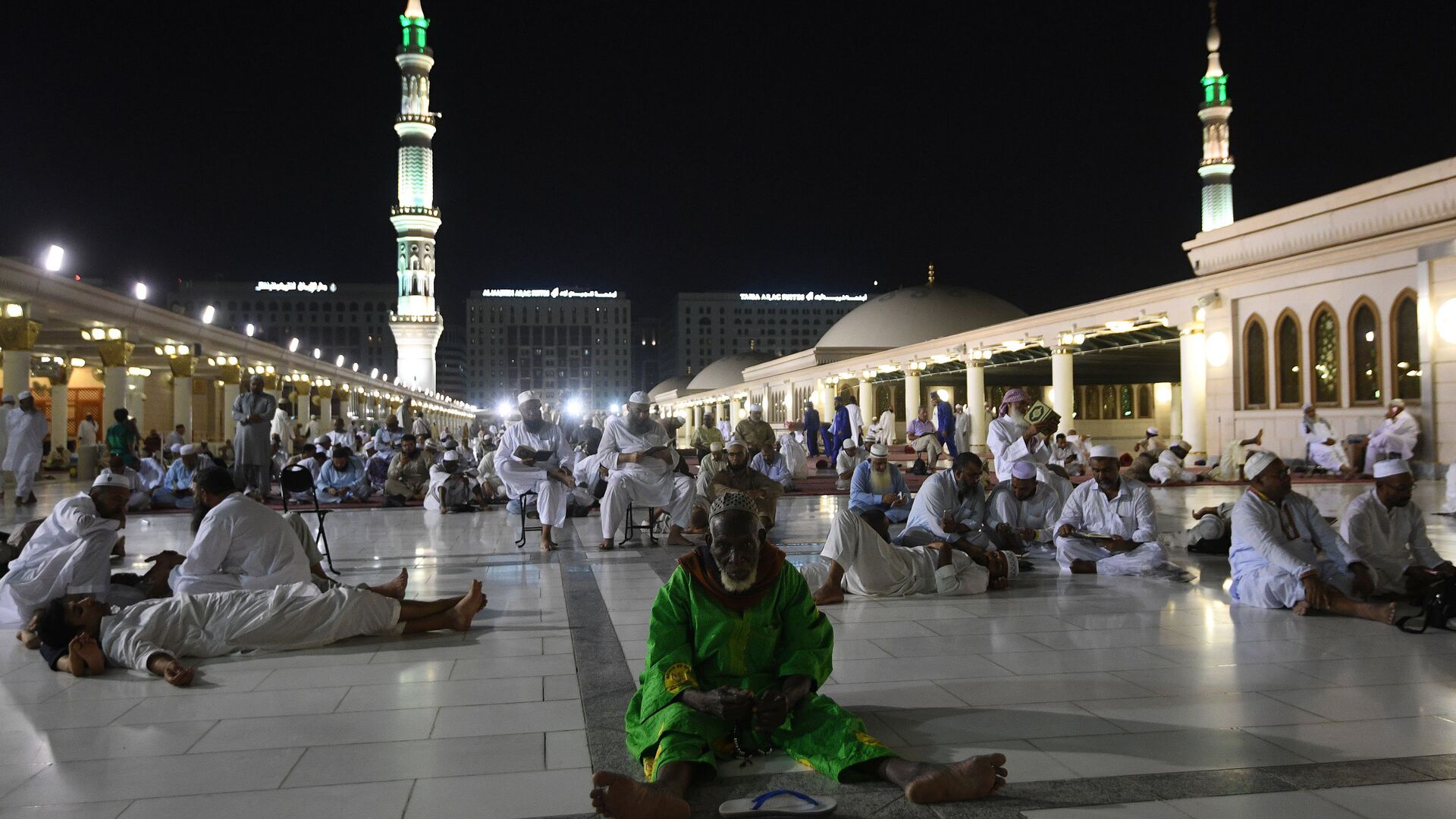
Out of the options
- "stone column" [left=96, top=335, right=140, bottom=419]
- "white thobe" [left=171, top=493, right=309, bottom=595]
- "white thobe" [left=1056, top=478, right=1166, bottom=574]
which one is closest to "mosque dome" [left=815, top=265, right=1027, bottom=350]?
"stone column" [left=96, top=335, right=140, bottom=419]

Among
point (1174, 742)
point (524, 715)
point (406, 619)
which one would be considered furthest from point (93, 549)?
point (1174, 742)

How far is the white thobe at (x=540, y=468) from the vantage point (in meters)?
7.86

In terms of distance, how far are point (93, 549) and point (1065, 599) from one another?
4522 millimetres

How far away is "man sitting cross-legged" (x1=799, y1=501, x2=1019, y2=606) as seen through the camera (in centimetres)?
538

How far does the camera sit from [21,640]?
4426mm

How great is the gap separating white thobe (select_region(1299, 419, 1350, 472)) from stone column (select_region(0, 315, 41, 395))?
16.6 meters

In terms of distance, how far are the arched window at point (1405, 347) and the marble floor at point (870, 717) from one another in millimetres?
9213

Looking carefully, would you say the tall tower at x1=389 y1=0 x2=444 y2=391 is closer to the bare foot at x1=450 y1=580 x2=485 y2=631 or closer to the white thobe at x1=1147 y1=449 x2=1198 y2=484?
the white thobe at x1=1147 y1=449 x2=1198 y2=484

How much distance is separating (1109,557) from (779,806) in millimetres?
4292

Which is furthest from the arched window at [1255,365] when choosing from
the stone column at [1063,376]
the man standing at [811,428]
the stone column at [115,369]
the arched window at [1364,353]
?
the stone column at [115,369]

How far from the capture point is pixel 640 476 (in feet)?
25.9

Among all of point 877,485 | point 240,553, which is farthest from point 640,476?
point 240,553

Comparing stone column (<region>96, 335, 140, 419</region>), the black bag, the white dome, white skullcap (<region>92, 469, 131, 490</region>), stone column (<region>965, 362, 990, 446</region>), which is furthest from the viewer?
the white dome

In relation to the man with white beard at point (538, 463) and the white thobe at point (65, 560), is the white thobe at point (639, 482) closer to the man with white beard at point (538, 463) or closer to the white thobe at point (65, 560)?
the man with white beard at point (538, 463)
